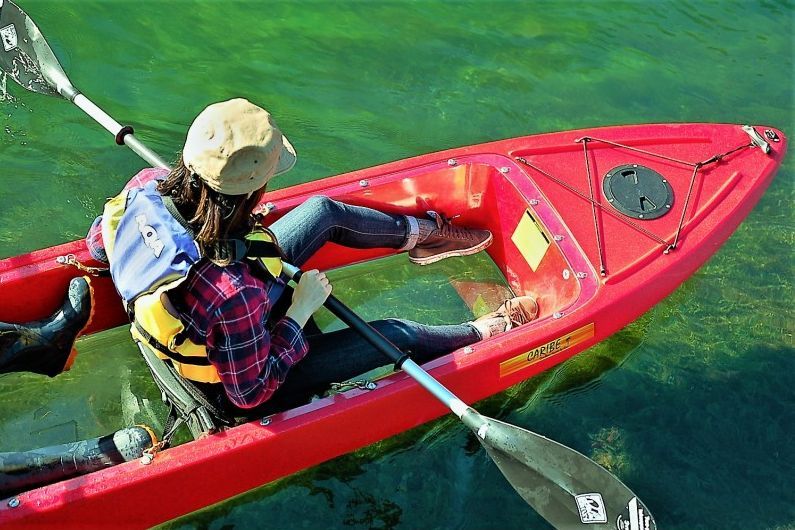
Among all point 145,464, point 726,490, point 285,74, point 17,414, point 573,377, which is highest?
point 285,74

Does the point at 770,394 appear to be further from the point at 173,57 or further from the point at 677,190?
the point at 173,57

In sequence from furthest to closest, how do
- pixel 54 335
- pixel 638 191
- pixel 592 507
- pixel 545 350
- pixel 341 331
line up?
pixel 638 191 < pixel 545 350 < pixel 341 331 < pixel 54 335 < pixel 592 507

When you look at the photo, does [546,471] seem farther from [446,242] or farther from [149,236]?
[149,236]

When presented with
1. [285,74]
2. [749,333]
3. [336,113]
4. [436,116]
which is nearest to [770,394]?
[749,333]

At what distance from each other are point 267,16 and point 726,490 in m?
3.83

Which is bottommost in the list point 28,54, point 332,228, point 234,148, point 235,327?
point 332,228

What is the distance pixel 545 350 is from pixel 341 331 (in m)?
0.82

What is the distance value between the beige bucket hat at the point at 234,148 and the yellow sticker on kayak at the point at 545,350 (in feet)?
4.61

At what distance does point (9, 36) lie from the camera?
4.02 m

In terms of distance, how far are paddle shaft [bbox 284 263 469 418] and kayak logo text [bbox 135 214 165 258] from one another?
2.19 feet

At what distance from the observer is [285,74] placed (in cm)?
516

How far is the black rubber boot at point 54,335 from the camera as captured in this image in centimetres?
295

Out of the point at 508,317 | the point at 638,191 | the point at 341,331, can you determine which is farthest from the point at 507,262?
the point at 341,331

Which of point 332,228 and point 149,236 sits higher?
point 149,236
